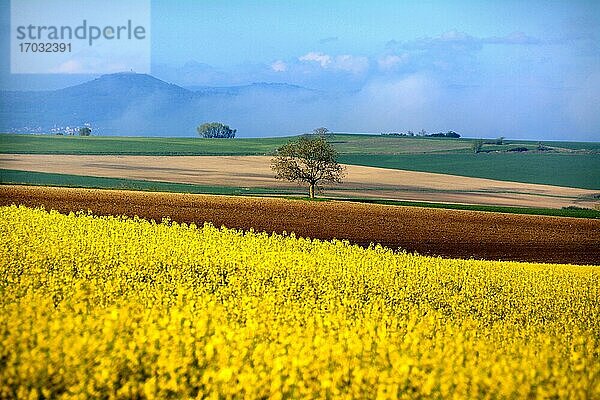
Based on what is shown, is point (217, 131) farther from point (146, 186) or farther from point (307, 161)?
point (307, 161)

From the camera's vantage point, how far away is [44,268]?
38.2 ft

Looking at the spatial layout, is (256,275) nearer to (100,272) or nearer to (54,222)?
(100,272)

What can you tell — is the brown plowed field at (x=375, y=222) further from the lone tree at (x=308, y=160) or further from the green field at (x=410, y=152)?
the green field at (x=410, y=152)

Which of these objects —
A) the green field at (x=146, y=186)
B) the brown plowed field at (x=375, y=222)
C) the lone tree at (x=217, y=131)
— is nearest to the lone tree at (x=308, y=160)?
the green field at (x=146, y=186)

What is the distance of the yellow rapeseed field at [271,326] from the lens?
20.7 ft

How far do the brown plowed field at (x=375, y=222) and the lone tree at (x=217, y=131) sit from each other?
2060 inches

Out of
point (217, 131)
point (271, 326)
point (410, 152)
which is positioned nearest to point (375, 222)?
point (271, 326)

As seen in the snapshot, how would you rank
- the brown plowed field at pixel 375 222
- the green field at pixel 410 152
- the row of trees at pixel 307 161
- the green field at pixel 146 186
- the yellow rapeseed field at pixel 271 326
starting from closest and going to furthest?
1. the yellow rapeseed field at pixel 271 326
2. the brown plowed field at pixel 375 222
3. the row of trees at pixel 307 161
4. the green field at pixel 146 186
5. the green field at pixel 410 152

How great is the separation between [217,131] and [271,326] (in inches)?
3255

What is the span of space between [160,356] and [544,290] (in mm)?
8889

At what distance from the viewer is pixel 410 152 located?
7956 cm

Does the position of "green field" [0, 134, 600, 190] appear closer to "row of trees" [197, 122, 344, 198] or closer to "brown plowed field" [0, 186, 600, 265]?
"row of trees" [197, 122, 344, 198]

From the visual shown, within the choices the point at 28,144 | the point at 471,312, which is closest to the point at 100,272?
the point at 471,312

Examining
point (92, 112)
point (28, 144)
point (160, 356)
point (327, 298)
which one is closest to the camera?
point (160, 356)
